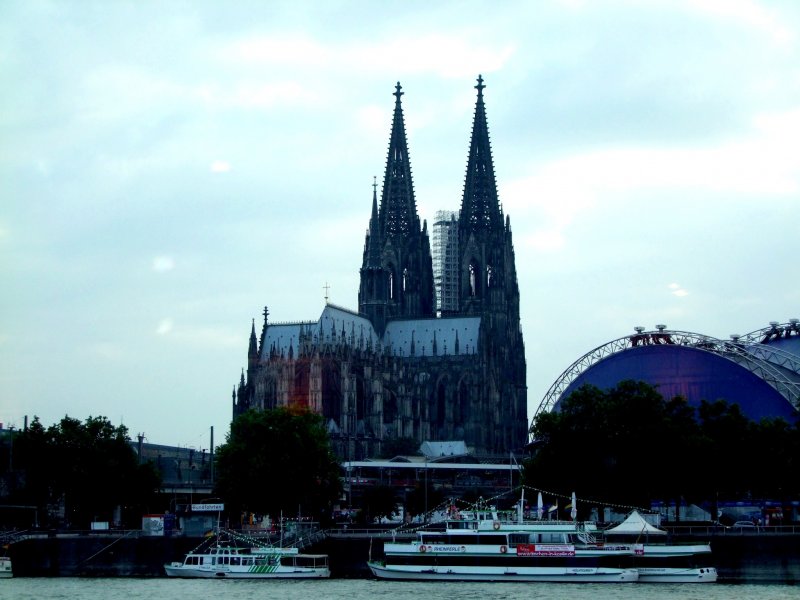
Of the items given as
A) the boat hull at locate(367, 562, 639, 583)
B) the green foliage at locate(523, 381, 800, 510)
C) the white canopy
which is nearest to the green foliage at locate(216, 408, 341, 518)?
the green foliage at locate(523, 381, 800, 510)

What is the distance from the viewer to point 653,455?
103m

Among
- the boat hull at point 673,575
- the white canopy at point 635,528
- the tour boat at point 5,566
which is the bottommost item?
the boat hull at point 673,575

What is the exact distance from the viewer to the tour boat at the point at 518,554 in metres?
83.9

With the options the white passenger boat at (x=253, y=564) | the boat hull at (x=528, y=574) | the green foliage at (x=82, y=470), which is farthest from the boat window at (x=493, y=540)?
the green foliage at (x=82, y=470)

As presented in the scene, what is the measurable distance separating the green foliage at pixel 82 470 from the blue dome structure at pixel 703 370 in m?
39.6

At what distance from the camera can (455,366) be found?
19438 cm

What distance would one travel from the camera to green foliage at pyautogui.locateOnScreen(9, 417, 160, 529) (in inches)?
4596

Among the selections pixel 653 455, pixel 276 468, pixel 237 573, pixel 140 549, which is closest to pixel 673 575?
pixel 653 455

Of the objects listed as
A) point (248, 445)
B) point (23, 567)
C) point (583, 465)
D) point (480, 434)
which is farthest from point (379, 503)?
point (480, 434)

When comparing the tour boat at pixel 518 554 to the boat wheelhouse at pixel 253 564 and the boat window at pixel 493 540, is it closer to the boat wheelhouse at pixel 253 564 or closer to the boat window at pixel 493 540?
the boat window at pixel 493 540

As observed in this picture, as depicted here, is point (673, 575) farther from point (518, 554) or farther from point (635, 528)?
point (518, 554)

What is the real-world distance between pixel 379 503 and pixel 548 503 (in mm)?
20263

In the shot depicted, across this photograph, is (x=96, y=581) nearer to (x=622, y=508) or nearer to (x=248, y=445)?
(x=248, y=445)

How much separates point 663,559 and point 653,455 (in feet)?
62.3
